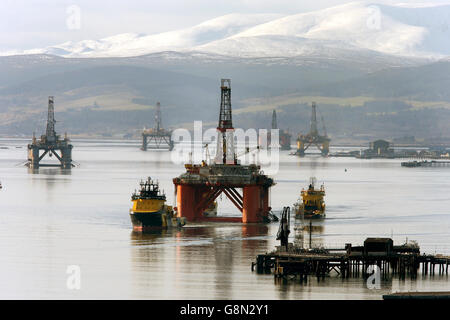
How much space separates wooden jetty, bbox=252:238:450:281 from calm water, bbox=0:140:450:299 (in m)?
0.99

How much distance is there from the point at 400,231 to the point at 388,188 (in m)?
56.4

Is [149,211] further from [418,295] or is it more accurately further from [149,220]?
[418,295]

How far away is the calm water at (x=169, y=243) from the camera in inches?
2223

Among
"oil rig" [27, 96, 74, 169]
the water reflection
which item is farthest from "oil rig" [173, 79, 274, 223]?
"oil rig" [27, 96, 74, 169]

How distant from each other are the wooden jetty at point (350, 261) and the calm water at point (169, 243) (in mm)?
986

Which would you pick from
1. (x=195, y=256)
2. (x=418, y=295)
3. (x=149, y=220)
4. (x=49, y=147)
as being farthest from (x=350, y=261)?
(x=49, y=147)

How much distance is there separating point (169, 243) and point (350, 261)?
14.9 meters

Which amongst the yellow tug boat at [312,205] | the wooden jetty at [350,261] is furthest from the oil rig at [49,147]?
the wooden jetty at [350,261]

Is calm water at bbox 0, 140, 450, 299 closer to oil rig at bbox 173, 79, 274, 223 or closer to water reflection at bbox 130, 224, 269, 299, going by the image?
water reflection at bbox 130, 224, 269, 299

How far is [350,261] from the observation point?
204 feet

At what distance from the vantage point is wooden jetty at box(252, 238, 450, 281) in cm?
6016

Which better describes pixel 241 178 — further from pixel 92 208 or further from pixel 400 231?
pixel 92 208

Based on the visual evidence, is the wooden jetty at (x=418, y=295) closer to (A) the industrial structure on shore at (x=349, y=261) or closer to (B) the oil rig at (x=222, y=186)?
(A) the industrial structure on shore at (x=349, y=261)
